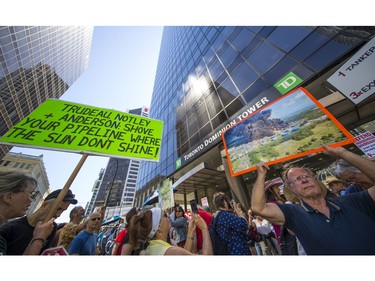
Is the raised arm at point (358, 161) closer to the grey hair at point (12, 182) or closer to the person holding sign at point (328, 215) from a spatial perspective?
the person holding sign at point (328, 215)

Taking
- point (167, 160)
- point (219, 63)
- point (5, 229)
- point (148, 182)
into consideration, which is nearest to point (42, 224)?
point (5, 229)

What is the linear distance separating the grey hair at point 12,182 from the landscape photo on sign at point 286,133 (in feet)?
10.4

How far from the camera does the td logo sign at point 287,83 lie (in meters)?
6.34

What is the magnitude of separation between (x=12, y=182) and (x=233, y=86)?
34.1 ft

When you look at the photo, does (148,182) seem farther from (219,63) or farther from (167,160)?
(219,63)

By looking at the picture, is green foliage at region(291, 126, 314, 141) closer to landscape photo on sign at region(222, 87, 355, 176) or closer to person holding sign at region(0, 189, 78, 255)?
landscape photo on sign at region(222, 87, 355, 176)

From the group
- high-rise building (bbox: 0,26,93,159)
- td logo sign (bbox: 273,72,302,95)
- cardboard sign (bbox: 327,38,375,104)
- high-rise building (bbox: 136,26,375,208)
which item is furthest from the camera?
high-rise building (bbox: 0,26,93,159)

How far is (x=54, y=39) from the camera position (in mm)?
35156

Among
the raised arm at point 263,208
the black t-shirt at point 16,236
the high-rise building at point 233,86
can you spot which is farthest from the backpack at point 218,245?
the high-rise building at point 233,86

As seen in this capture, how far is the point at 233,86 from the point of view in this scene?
390 inches

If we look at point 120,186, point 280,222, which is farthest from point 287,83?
point 120,186

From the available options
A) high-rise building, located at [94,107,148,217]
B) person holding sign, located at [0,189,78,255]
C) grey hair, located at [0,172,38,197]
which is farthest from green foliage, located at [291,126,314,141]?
high-rise building, located at [94,107,148,217]

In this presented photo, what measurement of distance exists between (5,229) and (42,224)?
0.45 meters

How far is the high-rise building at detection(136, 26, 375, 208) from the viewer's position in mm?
5934
